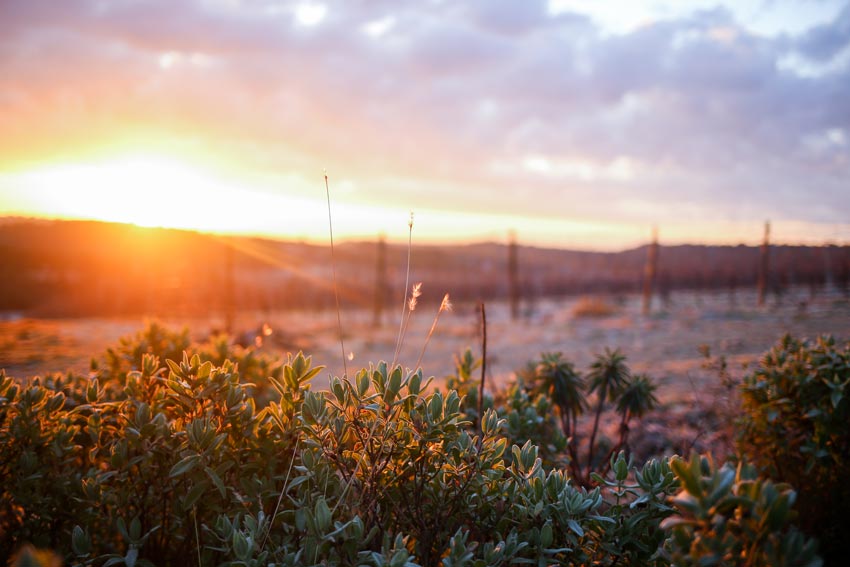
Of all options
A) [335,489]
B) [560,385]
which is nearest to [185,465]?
[335,489]

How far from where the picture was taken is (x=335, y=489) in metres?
1.66

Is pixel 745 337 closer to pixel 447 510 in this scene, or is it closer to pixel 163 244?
pixel 447 510

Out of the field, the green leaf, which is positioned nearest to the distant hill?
the field

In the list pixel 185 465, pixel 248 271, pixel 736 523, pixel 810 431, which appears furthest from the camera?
pixel 248 271

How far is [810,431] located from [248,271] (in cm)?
5713

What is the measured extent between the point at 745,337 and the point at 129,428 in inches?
533

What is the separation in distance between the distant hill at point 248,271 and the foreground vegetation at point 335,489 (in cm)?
1389

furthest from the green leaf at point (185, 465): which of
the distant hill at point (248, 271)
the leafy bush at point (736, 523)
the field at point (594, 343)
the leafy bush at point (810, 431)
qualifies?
the distant hill at point (248, 271)

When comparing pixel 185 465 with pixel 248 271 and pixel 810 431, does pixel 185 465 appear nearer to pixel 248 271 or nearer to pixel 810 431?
pixel 810 431

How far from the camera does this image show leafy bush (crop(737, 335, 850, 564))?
290 centimetres

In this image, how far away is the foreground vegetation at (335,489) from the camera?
1.33m

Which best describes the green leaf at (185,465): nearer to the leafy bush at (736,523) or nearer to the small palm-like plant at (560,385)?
the leafy bush at (736,523)

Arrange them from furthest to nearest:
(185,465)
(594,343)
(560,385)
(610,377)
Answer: (594,343) → (610,377) → (560,385) → (185,465)

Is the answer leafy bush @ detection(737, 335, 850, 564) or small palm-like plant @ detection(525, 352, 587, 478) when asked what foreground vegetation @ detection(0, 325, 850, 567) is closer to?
small palm-like plant @ detection(525, 352, 587, 478)
